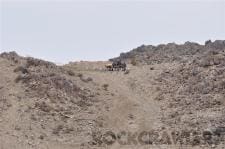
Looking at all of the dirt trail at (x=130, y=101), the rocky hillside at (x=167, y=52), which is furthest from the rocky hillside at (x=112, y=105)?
the rocky hillside at (x=167, y=52)

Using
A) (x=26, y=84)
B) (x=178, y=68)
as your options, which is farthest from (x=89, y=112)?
(x=178, y=68)

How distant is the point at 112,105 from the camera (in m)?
38.6

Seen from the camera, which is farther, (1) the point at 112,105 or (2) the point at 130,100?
(2) the point at 130,100

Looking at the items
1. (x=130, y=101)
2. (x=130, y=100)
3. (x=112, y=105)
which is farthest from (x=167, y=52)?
(x=112, y=105)

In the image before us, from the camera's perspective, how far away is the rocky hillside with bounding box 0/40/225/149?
32.3 m

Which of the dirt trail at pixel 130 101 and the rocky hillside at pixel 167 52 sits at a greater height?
the rocky hillside at pixel 167 52

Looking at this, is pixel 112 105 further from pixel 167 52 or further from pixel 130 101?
pixel 167 52

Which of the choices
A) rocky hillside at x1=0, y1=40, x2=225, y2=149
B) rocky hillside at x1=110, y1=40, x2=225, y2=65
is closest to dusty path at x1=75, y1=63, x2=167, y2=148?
rocky hillside at x1=0, y1=40, x2=225, y2=149

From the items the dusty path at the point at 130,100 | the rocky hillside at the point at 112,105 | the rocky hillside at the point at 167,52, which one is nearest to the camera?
the rocky hillside at the point at 112,105

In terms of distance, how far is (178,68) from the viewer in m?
46.7

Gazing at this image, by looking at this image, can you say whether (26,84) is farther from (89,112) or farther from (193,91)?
(193,91)

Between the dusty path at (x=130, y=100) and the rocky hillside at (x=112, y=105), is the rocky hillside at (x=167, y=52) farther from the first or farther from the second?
the rocky hillside at (x=112, y=105)

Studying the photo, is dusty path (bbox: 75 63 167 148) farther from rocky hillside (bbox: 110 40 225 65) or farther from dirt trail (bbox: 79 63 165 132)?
rocky hillside (bbox: 110 40 225 65)

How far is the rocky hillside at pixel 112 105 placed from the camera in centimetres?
3228
